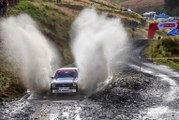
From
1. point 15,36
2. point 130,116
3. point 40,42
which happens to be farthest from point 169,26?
point 130,116

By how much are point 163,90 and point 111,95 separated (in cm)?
457

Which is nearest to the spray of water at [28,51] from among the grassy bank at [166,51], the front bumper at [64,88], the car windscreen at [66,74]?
the car windscreen at [66,74]

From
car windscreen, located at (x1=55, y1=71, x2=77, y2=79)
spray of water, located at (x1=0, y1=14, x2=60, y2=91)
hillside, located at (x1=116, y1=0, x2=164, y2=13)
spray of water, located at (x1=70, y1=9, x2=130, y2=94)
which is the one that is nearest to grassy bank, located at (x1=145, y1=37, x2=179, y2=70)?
spray of water, located at (x1=70, y1=9, x2=130, y2=94)

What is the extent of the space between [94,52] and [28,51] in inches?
318

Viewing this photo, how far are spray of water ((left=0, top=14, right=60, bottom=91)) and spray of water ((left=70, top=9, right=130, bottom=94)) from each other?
3118 mm

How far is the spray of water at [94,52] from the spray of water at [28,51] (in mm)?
3118

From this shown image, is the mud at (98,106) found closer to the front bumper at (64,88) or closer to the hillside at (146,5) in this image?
the front bumper at (64,88)

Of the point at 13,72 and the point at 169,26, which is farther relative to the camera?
the point at 169,26

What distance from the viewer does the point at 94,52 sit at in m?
44.5

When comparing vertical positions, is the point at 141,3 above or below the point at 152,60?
above

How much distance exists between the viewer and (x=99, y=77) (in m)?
37.2

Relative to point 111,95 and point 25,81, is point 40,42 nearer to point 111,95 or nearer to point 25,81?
point 25,81

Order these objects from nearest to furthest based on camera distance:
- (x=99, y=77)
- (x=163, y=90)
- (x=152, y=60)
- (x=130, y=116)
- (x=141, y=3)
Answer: (x=130, y=116) < (x=163, y=90) < (x=99, y=77) < (x=152, y=60) < (x=141, y=3)

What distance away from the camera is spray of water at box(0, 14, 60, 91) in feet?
113
